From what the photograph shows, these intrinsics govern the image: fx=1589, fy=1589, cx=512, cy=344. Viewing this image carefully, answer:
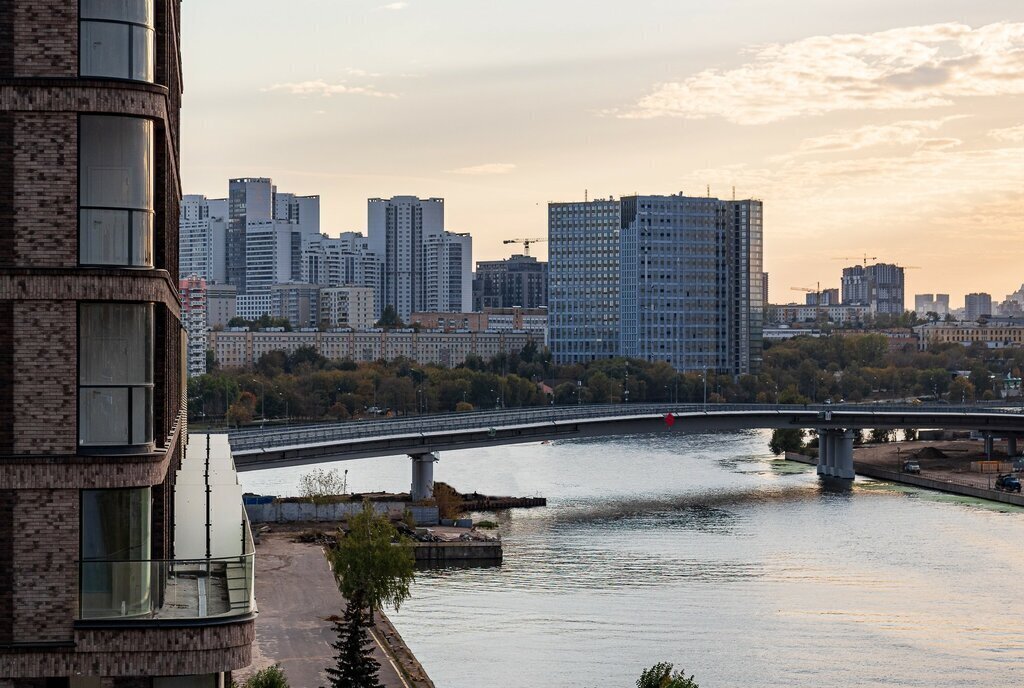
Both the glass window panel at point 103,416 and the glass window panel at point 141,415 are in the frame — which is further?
the glass window panel at point 141,415

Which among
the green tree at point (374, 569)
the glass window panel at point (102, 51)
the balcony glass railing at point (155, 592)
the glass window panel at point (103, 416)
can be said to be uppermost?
the glass window panel at point (102, 51)

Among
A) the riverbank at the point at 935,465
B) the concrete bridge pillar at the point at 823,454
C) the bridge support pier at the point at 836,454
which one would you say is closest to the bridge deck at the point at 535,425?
the bridge support pier at the point at 836,454

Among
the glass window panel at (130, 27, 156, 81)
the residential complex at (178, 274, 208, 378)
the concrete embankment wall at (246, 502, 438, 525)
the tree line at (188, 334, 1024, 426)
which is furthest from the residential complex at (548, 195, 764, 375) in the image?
the glass window panel at (130, 27, 156, 81)

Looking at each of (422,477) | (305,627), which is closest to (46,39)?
(305,627)

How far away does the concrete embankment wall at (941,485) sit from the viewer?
75375mm

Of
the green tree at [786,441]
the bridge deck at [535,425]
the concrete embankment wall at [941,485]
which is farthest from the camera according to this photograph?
the green tree at [786,441]

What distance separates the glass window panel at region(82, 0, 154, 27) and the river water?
25.0m

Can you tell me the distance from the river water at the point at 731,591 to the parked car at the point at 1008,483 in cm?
335

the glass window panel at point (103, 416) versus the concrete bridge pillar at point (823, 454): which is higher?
the glass window panel at point (103, 416)

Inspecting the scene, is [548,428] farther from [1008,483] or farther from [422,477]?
[1008,483]

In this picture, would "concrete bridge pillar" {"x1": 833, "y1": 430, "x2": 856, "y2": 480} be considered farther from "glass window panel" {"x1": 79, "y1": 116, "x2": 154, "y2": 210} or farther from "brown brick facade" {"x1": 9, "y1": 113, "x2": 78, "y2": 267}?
"brown brick facade" {"x1": 9, "y1": 113, "x2": 78, "y2": 267}

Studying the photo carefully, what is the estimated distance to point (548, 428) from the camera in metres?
78.9

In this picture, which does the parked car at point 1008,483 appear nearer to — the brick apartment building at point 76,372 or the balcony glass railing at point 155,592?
the balcony glass railing at point 155,592

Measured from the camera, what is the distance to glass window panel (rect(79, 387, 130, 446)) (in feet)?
34.8
